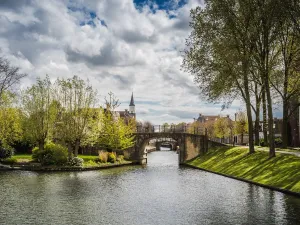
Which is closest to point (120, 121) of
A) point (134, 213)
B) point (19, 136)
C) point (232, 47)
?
point (19, 136)

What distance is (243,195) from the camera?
28344 mm

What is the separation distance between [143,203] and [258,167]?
17337 millimetres

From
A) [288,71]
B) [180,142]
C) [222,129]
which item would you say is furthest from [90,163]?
[222,129]

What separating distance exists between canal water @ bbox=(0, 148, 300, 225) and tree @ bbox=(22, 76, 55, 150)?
22741 mm

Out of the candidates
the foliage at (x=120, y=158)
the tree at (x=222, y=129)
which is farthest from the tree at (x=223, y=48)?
the tree at (x=222, y=129)

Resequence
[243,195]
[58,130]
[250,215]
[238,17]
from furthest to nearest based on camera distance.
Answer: [58,130], [238,17], [243,195], [250,215]

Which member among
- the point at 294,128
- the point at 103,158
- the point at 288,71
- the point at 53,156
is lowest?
the point at 103,158

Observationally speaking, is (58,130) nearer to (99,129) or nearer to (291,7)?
(99,129)

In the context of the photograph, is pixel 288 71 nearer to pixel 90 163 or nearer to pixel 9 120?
pixel 90 163

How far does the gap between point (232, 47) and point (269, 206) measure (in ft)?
71.9

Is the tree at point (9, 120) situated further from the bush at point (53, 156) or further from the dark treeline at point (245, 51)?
the dark treeline at point (245, 51)

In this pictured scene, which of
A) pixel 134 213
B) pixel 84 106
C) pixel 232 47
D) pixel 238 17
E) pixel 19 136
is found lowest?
pixel 134 213

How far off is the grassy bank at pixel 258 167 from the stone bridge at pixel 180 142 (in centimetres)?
766

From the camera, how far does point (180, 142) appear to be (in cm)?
6688
